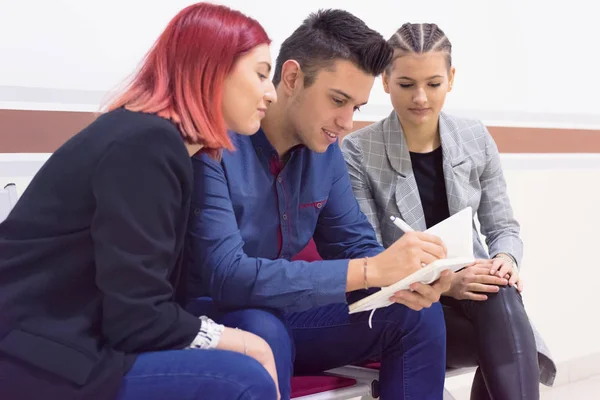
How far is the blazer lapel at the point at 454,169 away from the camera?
2012mm

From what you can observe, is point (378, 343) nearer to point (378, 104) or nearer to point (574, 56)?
point (378, 104)

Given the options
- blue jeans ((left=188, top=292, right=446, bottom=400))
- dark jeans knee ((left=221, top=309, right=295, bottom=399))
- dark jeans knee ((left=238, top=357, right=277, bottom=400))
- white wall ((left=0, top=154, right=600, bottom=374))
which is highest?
dark jeans knee ((left=238, top=357, right=277, bottom=400))

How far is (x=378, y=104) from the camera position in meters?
2.60

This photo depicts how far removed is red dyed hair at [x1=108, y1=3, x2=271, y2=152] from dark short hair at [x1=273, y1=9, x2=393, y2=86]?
362 millimetres

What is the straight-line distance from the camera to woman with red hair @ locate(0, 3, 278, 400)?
1.09m

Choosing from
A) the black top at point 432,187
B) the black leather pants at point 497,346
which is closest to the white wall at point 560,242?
the black top at point 432,187

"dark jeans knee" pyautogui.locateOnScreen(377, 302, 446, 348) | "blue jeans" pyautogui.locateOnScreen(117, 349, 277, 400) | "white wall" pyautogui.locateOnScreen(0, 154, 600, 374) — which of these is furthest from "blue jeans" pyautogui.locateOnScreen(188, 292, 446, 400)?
"white wall" pyautogui.locateOnScreen(0, 154, 600, 374)

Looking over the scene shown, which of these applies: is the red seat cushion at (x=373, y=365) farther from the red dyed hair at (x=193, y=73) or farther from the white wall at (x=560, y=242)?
the white wall at (x=560, y=242)

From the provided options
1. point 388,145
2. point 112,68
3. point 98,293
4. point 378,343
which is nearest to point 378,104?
point 388,145

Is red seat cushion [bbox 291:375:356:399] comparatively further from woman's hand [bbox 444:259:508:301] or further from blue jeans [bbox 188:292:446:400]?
woman's hand [bbox 444:259:508:301]

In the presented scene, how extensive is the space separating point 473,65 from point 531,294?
1155 mm

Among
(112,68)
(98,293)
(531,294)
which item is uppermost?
(112,68)

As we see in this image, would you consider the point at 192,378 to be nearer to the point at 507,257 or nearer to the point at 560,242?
the point at 507,257

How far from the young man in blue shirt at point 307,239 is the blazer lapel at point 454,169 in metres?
0.35
